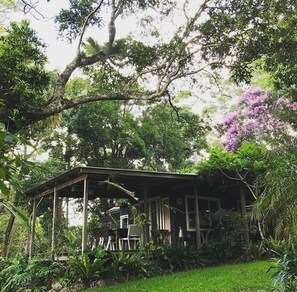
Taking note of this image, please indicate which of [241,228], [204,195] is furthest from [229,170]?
[204,195]

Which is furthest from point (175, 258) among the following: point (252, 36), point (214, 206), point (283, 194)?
point (252, 36)

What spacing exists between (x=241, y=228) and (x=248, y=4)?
6.61 metres

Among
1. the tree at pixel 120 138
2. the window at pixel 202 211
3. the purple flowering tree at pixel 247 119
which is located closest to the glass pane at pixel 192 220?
the window at pixel 202 211

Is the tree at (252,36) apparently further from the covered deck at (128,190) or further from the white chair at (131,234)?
the white chair at (131,234)

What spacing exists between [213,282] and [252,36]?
721 centimetres

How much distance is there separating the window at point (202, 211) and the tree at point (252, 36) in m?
4.74

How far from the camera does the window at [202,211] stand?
1324cm

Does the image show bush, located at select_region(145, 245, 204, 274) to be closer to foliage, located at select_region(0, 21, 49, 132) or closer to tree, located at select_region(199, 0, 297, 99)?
foliage, located at select_region(0, 21, 49, 132)

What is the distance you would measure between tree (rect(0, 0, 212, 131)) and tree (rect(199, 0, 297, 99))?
0.60 meters

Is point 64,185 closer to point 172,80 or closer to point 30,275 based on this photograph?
point 30,275

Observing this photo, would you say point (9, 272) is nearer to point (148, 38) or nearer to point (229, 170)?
point (229, 170)

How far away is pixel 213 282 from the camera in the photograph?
754 centimetres

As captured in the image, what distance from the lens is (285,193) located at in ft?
17.9

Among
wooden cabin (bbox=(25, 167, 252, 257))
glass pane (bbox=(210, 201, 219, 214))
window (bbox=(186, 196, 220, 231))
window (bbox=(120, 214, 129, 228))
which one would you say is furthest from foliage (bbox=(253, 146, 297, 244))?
window (bbox=(120, 214, 129, 228))
